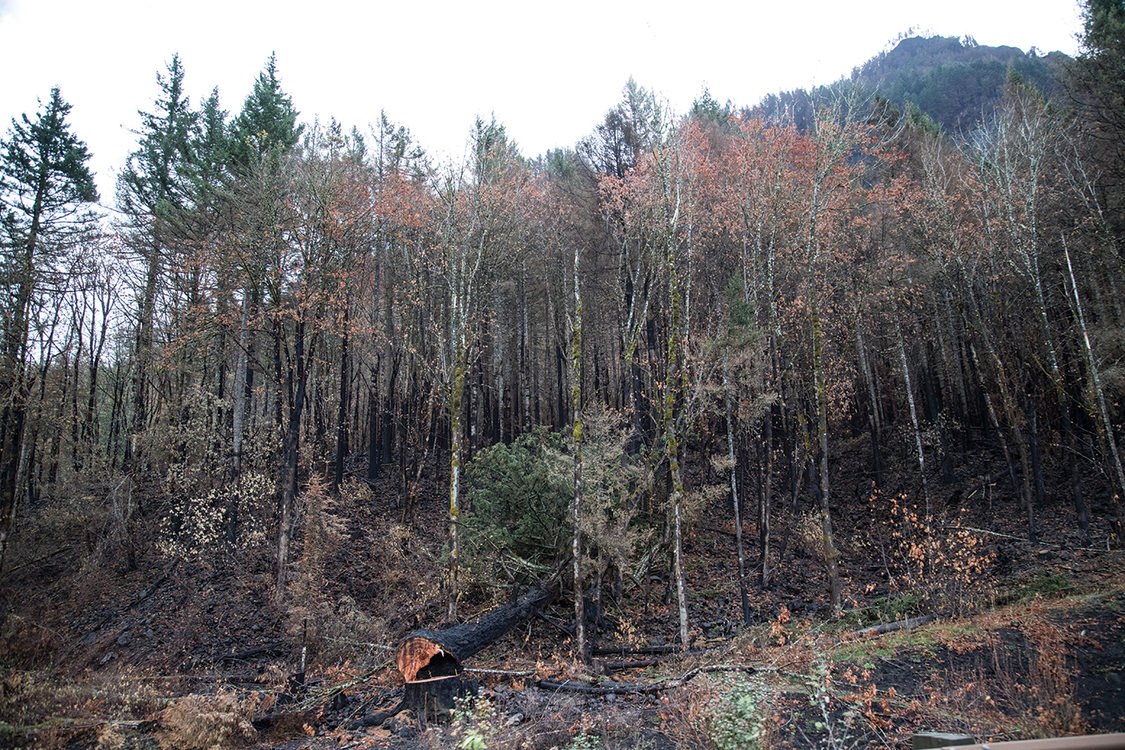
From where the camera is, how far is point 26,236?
15.8 meters

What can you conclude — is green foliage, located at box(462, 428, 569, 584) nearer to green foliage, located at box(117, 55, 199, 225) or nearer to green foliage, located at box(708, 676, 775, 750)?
green foliage, located at box(708, 676, 775, 750)

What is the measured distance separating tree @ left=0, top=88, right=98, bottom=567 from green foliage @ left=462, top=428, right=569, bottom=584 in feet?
35.7

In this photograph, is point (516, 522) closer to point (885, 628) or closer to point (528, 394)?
point (885, 628)

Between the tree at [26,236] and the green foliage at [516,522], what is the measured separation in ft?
35.7

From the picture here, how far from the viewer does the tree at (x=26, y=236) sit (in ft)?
45.1

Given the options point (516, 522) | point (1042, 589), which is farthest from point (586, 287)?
point (1042, 589)

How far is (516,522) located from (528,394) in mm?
10977

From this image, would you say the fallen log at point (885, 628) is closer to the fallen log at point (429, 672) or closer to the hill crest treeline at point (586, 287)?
the hill crest treeline at point (586, 287)

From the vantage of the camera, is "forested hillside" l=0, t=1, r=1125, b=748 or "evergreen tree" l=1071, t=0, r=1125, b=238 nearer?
"forested hillside" l=0, t=1, r=1125, b=748

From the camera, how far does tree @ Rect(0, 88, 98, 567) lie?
1376cm

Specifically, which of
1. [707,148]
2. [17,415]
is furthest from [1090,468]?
[17,415]

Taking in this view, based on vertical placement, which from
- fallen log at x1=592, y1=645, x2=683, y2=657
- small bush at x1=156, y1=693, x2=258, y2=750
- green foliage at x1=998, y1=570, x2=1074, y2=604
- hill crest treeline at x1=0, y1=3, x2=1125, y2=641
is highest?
hill crest treeline at x1=0, y1=3, x2=1125, y2=641

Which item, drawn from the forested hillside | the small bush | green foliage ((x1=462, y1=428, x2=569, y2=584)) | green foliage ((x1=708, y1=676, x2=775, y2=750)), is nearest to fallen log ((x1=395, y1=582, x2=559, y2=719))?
the forested hillside

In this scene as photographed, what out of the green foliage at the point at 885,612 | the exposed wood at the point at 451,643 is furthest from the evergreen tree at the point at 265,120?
the green foliage at the point at 885,612
